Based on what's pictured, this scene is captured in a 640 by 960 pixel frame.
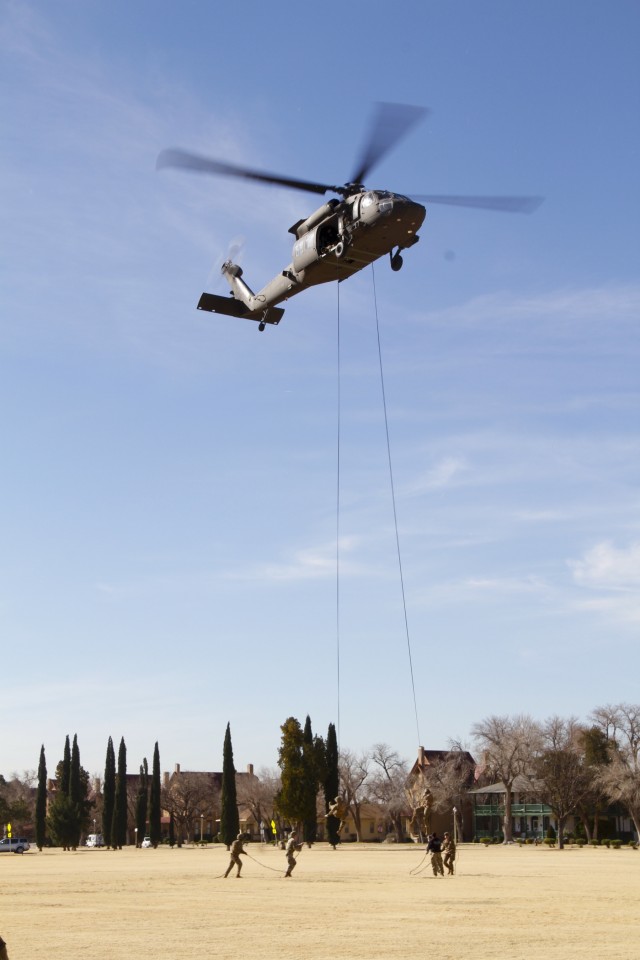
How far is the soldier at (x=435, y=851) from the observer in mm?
35812

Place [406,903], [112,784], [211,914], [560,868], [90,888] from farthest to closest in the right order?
[112,784] → [560,868] → [90,888] → [406,903] → [211,914]

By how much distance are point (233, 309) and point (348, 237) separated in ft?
25.3

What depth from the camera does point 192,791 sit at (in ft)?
346

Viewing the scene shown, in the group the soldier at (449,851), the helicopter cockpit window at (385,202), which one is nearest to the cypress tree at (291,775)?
the soldier at (449,851)

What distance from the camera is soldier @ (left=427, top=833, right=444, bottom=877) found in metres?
35.8

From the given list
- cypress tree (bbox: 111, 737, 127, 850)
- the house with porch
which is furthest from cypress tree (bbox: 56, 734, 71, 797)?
the house with porch

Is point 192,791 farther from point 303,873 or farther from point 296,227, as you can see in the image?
point 296,227

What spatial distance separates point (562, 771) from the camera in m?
75.6

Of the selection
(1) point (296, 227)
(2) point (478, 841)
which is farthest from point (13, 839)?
(1) point (296, 227)

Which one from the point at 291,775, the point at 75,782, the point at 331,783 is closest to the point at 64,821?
the point at 75,782

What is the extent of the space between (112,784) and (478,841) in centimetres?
3095

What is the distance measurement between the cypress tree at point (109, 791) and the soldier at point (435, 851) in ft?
170

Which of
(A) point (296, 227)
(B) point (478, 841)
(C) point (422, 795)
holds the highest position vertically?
(A) point (296, 227)

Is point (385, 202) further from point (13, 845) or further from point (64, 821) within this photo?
point (13, 845)
